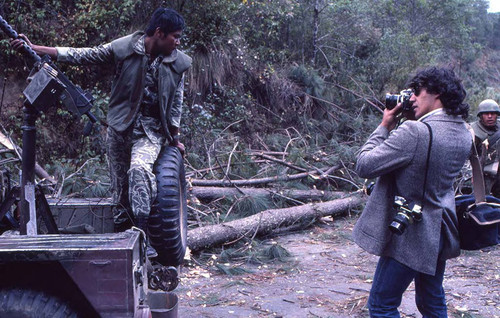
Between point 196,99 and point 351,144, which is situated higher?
point 196,99

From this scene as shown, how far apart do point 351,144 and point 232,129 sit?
2.61m

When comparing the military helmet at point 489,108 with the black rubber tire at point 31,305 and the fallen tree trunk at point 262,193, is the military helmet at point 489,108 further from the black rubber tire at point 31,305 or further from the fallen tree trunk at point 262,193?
the black rubber tire at point 31,305

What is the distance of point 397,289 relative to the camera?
10.6 ft

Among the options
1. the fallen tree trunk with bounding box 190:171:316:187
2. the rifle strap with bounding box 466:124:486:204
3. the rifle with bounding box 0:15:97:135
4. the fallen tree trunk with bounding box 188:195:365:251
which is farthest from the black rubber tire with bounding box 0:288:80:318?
the fallen tree trunk with bounding box 190:171:316:187

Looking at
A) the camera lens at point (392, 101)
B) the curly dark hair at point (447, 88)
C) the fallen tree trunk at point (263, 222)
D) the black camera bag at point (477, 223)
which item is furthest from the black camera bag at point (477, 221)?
the fallen tree trunk at point (263, 222)

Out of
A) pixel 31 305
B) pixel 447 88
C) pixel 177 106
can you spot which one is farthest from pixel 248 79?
pixel 31 305

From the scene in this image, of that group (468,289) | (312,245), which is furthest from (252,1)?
(468,289)

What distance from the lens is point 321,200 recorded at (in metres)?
9.01

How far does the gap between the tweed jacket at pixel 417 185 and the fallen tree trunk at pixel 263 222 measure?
3.51 m

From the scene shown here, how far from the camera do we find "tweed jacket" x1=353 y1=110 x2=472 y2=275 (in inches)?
124

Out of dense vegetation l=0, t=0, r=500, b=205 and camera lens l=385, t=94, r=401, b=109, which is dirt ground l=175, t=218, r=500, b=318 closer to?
dense vegetation l=0, t=0, r=500, b=205

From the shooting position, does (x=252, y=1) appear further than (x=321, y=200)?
Yes

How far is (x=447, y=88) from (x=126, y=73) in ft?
7.99

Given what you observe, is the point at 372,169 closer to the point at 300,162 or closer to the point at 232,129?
the point at 300,162
